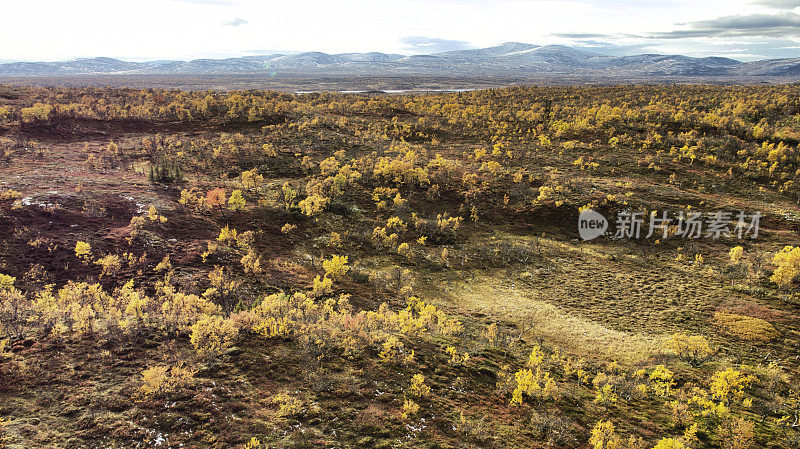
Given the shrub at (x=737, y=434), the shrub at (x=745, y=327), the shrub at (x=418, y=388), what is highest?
the shrub at (x=418, y=388)

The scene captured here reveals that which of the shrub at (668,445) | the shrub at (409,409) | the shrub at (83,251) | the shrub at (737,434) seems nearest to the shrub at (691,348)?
the shrub at (737,434)

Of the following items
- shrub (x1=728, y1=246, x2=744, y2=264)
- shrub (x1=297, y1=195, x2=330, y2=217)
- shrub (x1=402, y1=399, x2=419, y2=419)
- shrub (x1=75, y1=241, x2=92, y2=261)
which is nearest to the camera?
shrub (x1=402, y1=399, x2=419, y2=419)

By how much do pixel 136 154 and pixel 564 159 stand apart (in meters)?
53.0

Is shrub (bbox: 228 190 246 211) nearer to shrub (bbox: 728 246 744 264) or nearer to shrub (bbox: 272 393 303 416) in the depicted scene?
shrub (bbox: 272 393 303 416)

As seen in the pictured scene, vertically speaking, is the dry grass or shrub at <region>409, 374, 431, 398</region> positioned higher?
shrub at <region>409, 374, 431, 398</region>

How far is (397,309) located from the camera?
21328 millimetres

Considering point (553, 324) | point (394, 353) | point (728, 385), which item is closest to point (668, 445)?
point (728, 385)

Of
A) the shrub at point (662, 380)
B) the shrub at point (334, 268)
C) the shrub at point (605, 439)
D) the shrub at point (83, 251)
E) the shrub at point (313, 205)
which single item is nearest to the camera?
the shrub at point (605, 439)

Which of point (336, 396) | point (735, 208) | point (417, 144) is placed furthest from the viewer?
point (417, 144)

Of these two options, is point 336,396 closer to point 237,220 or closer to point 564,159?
Answer: point 237,220

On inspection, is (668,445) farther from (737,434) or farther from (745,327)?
(745,327)

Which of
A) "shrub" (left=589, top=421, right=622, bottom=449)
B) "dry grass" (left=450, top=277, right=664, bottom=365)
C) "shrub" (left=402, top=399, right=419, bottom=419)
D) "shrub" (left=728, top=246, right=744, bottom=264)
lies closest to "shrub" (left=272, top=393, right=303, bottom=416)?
"shrub" (left=402, top=399, right=419, bottom=419)

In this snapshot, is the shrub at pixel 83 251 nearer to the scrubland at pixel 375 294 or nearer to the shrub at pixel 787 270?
the scrubland at pixel 375 294

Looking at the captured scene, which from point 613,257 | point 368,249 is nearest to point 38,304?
point 368,249
